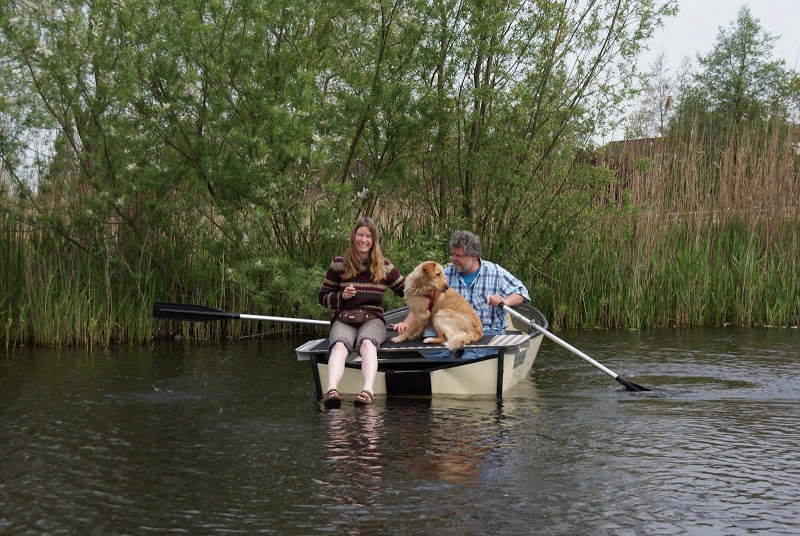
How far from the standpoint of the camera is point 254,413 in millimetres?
7824

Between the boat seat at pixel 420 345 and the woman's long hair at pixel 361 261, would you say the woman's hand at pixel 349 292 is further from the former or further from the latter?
the boat seat at pixel 420 345

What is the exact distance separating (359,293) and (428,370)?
3.01ft

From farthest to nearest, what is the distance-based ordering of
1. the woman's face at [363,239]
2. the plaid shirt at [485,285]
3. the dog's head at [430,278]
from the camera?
the plaid shirt at [485,285] < the woman's face at [363,239] < the dog's head at [430,278]

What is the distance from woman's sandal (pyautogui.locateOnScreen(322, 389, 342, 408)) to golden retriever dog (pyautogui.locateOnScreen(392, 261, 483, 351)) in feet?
3.18

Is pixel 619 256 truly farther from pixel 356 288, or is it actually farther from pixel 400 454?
pixel 400 454

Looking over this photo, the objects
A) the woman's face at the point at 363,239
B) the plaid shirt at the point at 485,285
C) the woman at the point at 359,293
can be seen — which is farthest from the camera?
the plaid shirt at the point at 485,285

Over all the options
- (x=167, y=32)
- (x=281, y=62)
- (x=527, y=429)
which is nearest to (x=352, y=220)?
(x=281, y=62)

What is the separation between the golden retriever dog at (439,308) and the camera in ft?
26.8

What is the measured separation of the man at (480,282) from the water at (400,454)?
0.72 meters

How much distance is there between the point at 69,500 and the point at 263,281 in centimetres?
782

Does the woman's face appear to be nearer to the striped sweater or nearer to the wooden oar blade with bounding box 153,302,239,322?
the striped sweater

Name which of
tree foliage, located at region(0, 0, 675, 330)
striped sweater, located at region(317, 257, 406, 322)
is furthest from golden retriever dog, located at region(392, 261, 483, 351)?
tree foliage, located at region(0, 0, 675, 330)

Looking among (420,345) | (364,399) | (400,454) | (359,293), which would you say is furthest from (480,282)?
(400,454)

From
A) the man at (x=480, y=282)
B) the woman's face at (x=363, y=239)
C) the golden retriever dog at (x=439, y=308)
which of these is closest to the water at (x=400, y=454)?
the golden retriever dog at (x=439, y=308)
